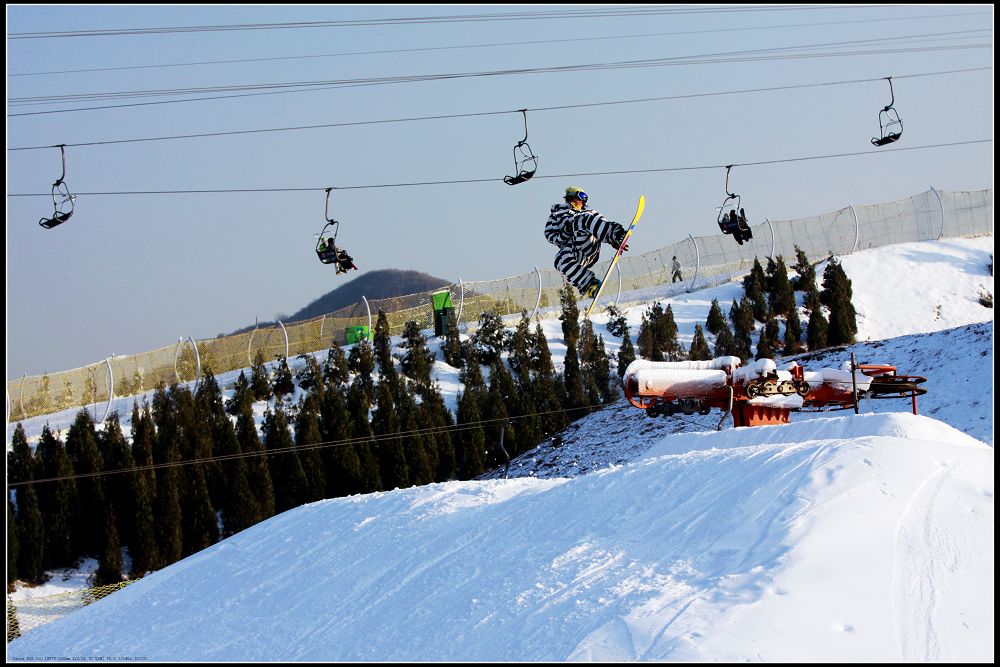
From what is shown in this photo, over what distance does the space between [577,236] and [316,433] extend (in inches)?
397

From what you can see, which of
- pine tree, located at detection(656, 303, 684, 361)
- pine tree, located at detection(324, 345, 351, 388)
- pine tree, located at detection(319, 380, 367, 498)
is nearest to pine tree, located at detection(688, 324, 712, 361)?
pine tree, located at detection(656, 303, 684, 361)

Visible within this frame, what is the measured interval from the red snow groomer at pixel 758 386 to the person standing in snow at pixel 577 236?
157 cm

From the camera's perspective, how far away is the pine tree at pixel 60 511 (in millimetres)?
20672

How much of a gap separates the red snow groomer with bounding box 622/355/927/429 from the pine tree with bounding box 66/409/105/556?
10564 mm

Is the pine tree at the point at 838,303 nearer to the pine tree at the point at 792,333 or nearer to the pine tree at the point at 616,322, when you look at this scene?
the pine tree at the point at 792,333

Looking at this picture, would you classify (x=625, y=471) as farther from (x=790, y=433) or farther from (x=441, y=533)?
(x=790, y=433)

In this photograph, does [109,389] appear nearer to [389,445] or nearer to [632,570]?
[389,445]

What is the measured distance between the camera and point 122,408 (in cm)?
2730

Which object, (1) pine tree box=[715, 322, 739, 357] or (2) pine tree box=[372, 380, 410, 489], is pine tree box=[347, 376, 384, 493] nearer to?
(2) pine tree box=[372, 380, 410, 489]

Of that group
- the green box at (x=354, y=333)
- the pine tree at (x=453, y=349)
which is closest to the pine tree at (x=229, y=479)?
the green box at (x=354, y=333)

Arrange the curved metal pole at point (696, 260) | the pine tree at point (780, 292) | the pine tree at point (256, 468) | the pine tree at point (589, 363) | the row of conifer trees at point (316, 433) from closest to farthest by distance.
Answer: the row of conifer trees at point (316, 433), the pine tree at point (256, 468), the pine tree at point (589, 363), the pine tree at point (780, 292), the curved metal pole at point (696, 260)

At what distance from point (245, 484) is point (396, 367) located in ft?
20.8

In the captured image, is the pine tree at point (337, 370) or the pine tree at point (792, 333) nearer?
the pine tree at point (337, 370)

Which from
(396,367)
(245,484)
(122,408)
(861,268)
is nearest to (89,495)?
(245,484)
